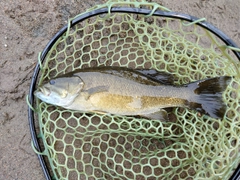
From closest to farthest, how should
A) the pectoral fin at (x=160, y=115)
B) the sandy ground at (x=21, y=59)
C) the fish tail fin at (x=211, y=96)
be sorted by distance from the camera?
1. the fish tail fin at (x=211, y=96)
2. the pectoral fin at (x=160, y=115)
3. the sandy ground at (x=21, y=59)

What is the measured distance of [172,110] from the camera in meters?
3.02

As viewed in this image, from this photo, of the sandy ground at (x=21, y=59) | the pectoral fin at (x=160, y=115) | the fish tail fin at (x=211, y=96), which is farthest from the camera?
the sandy ground at (x=21, y=59)

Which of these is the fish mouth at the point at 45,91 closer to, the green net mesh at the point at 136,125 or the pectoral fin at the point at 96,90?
the green net mesh at the point at 136,125

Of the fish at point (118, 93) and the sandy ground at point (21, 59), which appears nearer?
the fish at point (118, 93)

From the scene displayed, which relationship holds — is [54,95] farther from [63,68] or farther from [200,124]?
[200,124]

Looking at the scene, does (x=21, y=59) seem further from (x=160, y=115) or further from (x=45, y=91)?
(x=160, y=115)

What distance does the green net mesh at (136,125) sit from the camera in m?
2.81

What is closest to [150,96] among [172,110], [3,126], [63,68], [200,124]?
[172,110]

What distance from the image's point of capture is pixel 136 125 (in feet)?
9.54

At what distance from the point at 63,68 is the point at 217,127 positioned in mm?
1793

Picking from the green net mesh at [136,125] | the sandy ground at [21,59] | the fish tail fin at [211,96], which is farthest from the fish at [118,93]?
the sandy ground at [21,59]

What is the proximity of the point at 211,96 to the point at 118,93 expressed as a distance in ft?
2.90

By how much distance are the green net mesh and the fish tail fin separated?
0.36ft

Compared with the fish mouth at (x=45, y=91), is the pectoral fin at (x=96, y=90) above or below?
above
